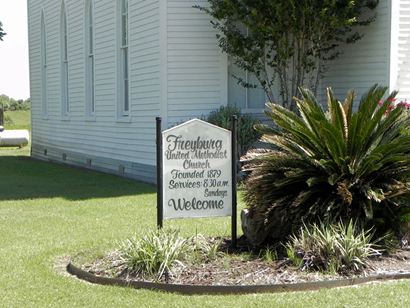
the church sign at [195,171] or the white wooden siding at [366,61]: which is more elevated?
the white wooden siding at [366,61]

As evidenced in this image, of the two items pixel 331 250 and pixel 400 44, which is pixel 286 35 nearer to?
pixel 400 44

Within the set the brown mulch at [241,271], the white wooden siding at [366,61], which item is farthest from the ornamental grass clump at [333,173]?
the white wooden siding at [366,61]

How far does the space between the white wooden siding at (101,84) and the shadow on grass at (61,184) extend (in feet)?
2.82

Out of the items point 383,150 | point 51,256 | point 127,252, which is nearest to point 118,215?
point 51,256

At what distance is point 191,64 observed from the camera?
16422 millimetres

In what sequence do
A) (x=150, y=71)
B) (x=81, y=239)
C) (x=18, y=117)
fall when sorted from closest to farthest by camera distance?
(x=81, y=239), (x=150, y=71), (x=18, y=117)

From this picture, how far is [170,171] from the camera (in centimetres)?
820

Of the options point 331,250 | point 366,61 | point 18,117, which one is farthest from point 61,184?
point 18,117

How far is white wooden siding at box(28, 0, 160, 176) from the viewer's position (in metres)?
17.1

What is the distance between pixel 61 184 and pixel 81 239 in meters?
→ 7.67

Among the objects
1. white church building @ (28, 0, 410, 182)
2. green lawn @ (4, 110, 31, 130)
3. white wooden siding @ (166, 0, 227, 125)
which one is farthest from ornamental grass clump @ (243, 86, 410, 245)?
green lawn @ (4, 110, 31, 130)

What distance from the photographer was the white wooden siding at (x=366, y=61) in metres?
15.0

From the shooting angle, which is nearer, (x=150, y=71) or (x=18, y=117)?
(x=150, y=71)

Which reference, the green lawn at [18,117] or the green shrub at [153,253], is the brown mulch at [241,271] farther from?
the green lawn at [18,117]
